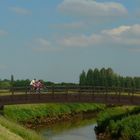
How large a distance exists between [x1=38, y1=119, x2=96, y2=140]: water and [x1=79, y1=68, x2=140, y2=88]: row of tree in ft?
223

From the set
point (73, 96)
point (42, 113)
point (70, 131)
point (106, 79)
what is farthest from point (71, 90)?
point (106, 79)

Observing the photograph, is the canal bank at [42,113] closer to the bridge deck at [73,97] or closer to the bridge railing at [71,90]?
the bridge deck at [73,97]

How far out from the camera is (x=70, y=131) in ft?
236

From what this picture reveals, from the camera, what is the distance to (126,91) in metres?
73.4

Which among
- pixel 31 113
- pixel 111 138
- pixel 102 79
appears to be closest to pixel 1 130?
pixel 111 138

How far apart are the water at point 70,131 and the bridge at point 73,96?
13.5 feet

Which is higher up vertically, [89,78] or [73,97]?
[89,78]

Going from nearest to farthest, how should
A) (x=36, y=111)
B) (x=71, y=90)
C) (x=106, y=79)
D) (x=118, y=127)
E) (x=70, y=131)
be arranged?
(x=118, y=127), (x=70, y=131), (x=71, y=90), (x=36, y=111), (x=106, y=79)

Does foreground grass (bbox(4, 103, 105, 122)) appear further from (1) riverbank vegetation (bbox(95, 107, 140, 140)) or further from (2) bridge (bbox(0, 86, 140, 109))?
(1) riverbank vegetation (bbox(95, 107, 140, 140))

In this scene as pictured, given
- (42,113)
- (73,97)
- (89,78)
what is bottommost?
(42,113)

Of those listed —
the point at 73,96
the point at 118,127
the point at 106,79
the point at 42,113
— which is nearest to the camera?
the point at 118,127

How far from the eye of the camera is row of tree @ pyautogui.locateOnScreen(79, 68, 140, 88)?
154m

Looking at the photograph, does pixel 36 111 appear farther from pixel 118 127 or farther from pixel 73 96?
pixel 118 127

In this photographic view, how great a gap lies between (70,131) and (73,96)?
15.8 ft
